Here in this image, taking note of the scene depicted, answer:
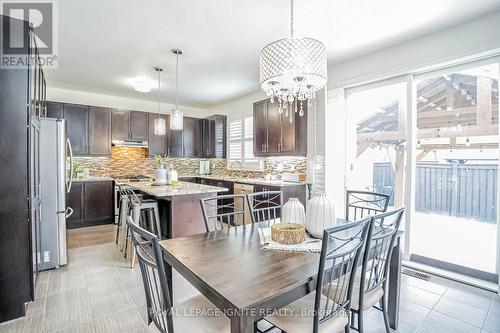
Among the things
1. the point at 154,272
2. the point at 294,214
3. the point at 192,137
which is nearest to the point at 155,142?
the point at 192,137

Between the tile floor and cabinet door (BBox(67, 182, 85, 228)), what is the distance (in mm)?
2056

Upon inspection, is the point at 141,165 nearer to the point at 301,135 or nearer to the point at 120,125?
the point at 120,125

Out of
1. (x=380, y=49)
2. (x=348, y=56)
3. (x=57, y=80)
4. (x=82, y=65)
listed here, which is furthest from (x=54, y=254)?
(x=380, y=49)

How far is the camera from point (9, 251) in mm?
2020

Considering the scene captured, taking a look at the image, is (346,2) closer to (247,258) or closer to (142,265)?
(247,258)

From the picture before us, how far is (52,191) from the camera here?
286 cm

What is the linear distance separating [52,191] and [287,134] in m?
3.27

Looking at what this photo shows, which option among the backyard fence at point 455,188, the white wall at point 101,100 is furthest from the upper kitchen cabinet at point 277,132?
the white wall at point 101,100

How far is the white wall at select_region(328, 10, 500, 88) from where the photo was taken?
248 cm

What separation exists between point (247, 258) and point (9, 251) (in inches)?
78.6

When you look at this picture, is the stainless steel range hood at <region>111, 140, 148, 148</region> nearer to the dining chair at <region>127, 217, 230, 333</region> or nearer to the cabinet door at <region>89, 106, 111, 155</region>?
the cabinet door at <region>89, 106, 111, 155</region>

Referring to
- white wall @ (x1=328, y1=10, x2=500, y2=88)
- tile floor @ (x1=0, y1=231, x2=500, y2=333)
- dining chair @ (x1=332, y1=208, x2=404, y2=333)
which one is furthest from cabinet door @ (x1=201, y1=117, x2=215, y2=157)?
dining chair @ (x1=332, y1=208, x2=404, y2=333)

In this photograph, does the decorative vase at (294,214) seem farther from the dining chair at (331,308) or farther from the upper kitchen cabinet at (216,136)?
the upper kitchen cabinet at (216,136)

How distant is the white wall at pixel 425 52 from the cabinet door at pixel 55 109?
4940mm
